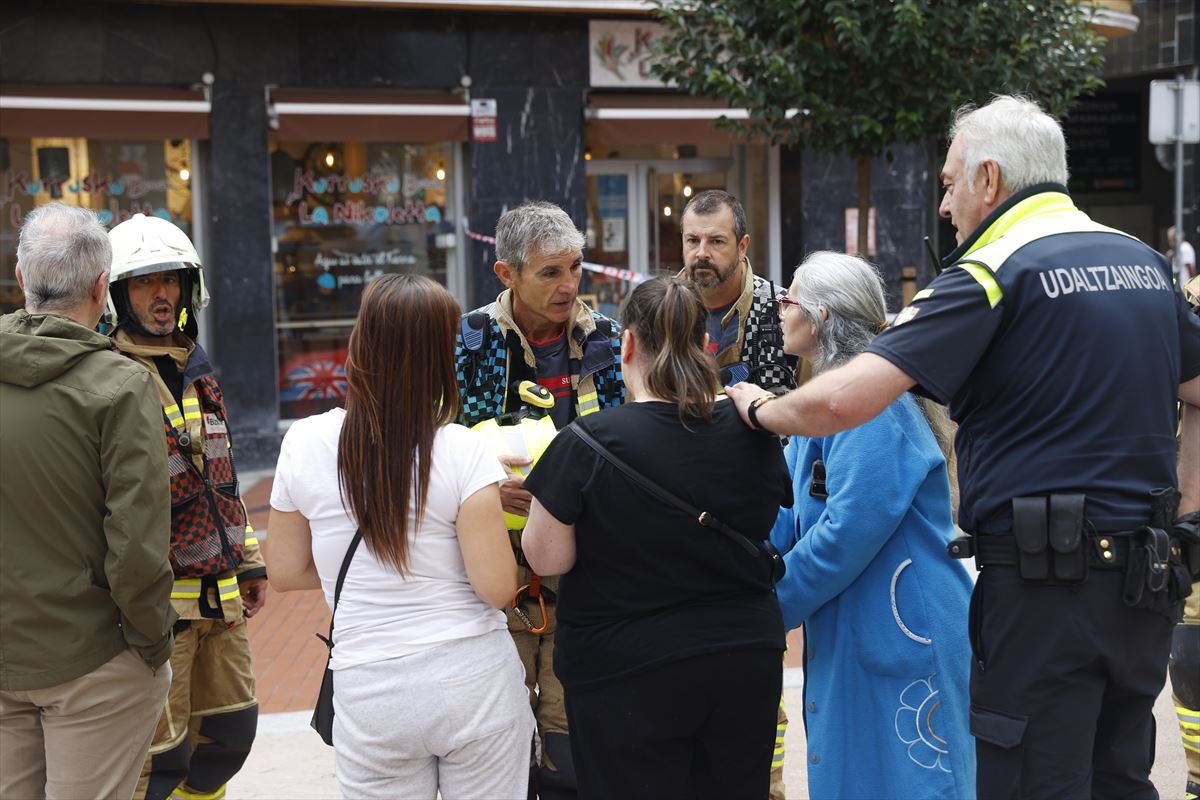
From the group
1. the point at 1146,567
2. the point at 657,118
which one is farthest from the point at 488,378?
the point at 657,118

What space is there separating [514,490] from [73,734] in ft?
3.97

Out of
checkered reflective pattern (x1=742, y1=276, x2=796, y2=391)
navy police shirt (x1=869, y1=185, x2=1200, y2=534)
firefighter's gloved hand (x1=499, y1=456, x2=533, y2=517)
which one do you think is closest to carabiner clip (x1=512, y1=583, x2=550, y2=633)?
firefighter's gloved hand (x1=499, y1=456, x2=533, y2=517)

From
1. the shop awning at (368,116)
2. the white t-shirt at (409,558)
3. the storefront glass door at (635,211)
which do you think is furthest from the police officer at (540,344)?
the storefront glass door at (635,211)

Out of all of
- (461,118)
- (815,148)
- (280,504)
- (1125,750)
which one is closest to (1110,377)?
(1125,750)

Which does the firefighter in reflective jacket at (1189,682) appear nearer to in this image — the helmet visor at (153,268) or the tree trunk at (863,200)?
the helmet visor at (153,268)

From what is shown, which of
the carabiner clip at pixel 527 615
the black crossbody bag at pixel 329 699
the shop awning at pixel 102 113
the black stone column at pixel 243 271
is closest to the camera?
the black crossbody bag at pixel 329 699

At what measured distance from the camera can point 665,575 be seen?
290 cm

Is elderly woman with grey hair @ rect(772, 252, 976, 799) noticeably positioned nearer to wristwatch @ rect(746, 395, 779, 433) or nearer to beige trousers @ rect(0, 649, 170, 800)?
wristwatch @ rect(746, 395, 779, 433)

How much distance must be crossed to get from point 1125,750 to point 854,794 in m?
0.72

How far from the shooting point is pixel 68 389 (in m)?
3.07

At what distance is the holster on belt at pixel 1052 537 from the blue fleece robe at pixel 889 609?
0.45 meters

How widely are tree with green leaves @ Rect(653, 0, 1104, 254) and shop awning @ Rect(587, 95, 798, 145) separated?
290 cm

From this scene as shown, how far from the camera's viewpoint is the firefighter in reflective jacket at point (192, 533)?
12.7 feet

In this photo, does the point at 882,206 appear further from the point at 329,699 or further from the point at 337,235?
the point at 329,699
